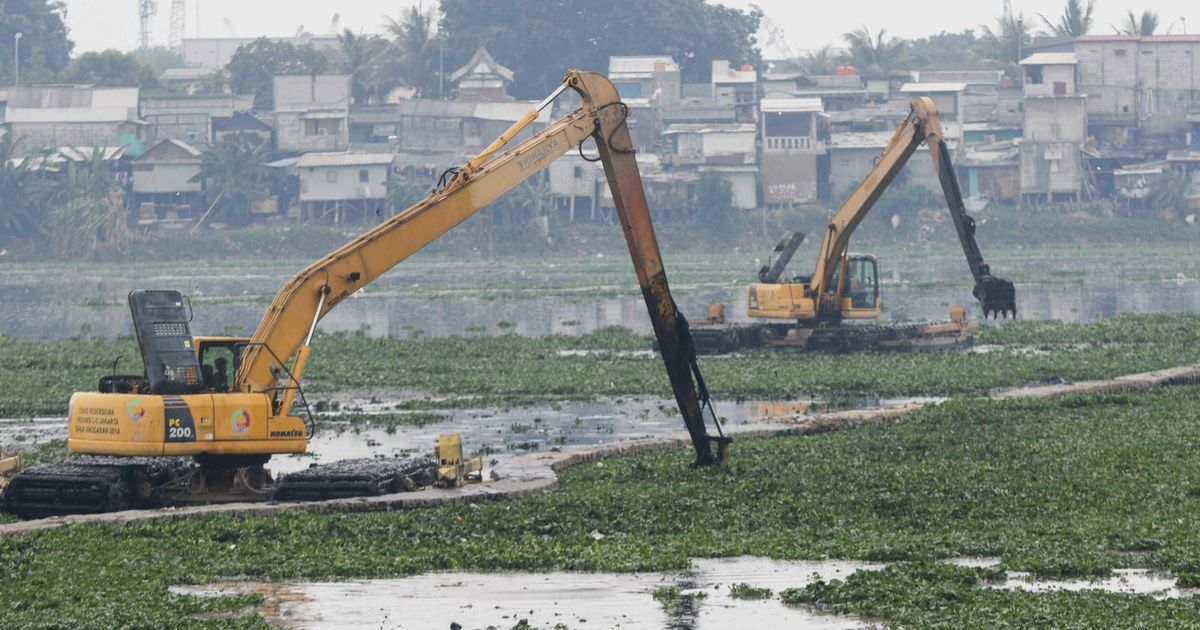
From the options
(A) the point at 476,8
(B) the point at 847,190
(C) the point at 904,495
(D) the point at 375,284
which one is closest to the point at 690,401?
(C) the point at 904,495

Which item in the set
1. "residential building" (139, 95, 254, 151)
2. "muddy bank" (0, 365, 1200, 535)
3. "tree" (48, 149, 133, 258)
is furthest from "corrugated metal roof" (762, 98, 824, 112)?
"muddy bank" (0, 365, 1200, 535)

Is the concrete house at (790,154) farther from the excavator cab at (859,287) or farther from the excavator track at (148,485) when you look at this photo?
the excavator track at (148,485)

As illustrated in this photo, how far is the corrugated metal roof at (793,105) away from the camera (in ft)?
408

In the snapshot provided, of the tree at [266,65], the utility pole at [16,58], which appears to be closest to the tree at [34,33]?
the utility pole at [16,58]

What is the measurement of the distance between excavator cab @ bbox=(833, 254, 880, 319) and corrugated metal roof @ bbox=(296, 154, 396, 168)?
72.4m

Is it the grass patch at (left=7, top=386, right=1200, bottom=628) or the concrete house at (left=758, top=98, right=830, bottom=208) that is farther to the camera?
the concrete house at (left=758, top=98, right=830, bottom=208)

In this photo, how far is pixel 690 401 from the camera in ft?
95.0

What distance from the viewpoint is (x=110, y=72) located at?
Result: 150m

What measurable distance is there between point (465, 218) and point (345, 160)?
96860mm

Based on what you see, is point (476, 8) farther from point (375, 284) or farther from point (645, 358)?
point (645, 358)

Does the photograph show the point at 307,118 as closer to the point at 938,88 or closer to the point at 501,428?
the point at 938,88

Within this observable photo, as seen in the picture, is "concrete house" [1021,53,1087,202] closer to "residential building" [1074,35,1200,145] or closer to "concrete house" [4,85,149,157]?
"residential building" [1074,35,1200,145]

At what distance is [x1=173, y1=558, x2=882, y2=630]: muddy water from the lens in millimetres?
18078

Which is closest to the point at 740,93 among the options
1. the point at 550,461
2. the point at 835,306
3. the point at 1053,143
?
the point at 1053,143
